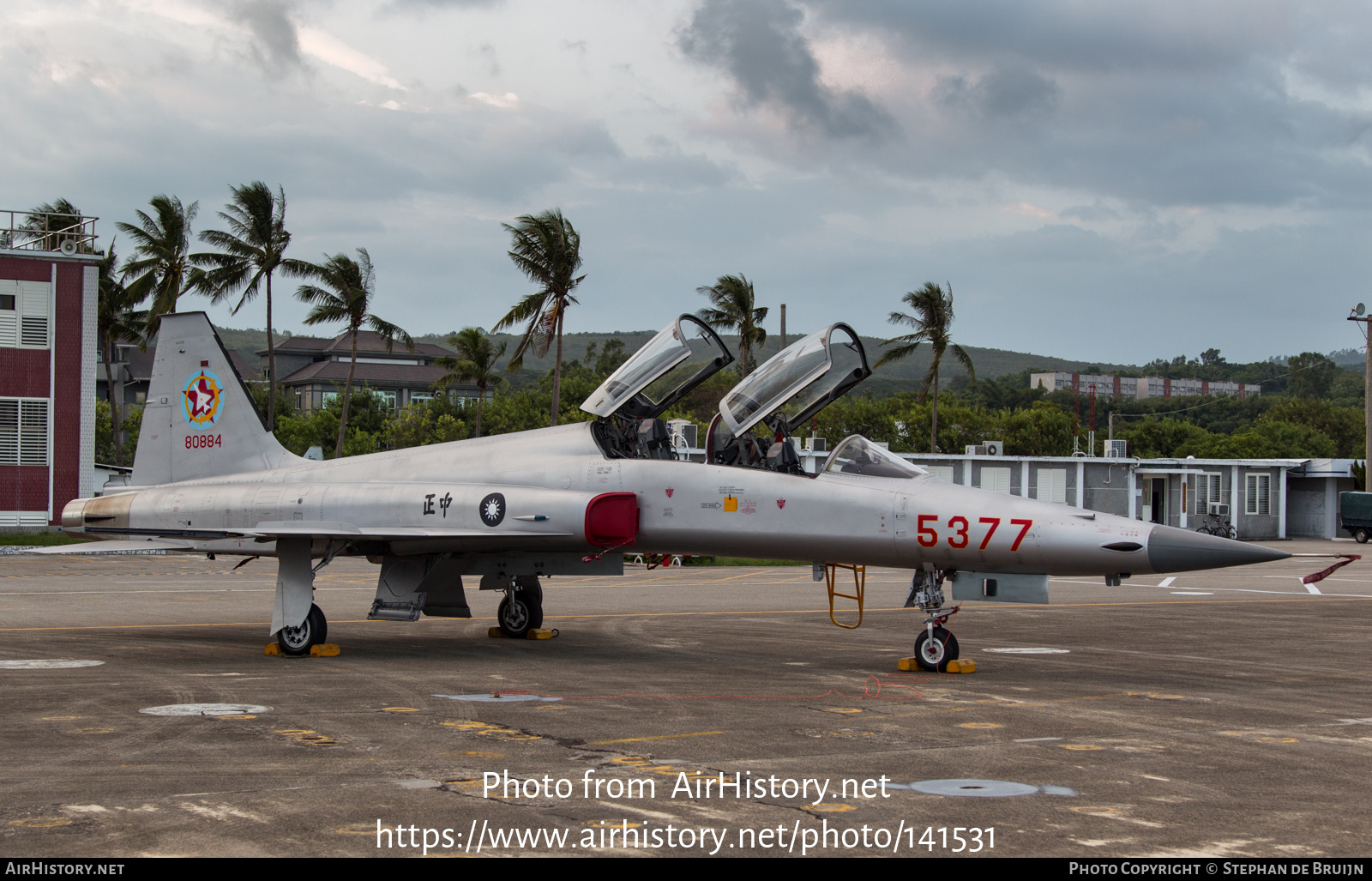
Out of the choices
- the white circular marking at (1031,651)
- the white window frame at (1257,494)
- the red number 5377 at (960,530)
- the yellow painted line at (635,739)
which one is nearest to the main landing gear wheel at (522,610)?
the red number 5377 at (960,530)

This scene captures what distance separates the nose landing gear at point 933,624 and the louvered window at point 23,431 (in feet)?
120

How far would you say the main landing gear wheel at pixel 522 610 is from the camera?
15688 mm

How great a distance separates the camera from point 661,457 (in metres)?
14.5

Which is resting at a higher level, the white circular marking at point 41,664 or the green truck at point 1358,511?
the green truck at point 1358,511

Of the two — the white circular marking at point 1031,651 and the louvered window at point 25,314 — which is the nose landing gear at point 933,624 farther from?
the louvered window at point 25,314

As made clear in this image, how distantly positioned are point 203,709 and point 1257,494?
196 feet

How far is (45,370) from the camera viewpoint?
3941 cm

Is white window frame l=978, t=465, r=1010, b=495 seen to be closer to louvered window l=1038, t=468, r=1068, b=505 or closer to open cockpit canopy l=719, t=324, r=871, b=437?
louvered window l=1038, t=468, r=1068, b=505

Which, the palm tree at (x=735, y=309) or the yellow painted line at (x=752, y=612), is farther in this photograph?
the palm tree at (x=735, y=309)

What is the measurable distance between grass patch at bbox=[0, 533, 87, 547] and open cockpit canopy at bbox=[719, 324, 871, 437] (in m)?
30.0

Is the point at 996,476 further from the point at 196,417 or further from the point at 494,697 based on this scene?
the point at 494,697

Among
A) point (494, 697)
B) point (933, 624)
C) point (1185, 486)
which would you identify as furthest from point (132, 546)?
point (1185, 486)

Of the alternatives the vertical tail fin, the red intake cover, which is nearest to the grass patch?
the vertical tail fin

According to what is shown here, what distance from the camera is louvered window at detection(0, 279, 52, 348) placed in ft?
127
